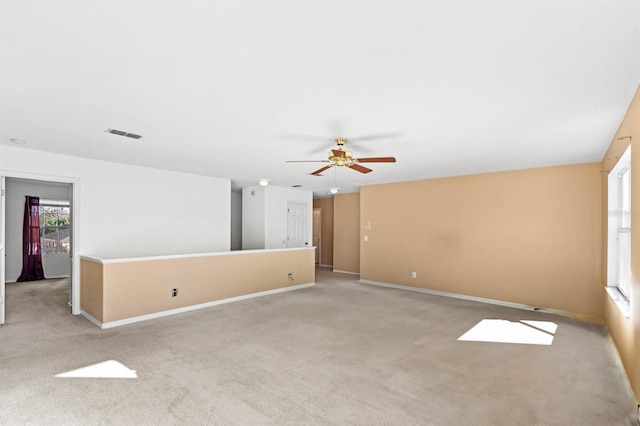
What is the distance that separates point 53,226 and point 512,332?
33.4ft

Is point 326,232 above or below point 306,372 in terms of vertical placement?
above

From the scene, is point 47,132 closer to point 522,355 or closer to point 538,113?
point 538,113

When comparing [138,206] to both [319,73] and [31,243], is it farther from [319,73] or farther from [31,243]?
[319,73]

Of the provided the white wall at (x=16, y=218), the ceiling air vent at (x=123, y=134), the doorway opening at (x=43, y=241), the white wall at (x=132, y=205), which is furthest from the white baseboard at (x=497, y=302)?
the white wall at (x=16, y=218)

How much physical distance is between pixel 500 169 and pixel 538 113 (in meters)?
2.98

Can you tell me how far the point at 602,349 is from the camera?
3.75 metres

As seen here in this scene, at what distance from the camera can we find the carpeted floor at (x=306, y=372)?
94.7 inches

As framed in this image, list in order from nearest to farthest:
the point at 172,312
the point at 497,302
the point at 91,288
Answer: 1. the point at 91,288
2. the point at 172,312
3. the point at 497,302

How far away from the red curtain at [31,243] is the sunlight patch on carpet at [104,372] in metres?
6.65

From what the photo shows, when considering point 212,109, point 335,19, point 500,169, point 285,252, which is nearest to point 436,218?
point 500,169

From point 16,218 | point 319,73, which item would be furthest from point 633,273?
point 16,218

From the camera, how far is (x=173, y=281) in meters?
5.13

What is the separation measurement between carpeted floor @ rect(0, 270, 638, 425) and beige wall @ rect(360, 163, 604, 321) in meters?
0.71

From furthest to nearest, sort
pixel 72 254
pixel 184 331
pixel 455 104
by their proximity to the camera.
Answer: pixel 72 254
pixel 184 331
pixel 455 104
